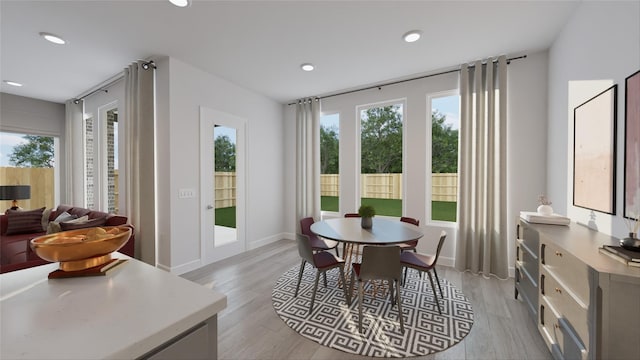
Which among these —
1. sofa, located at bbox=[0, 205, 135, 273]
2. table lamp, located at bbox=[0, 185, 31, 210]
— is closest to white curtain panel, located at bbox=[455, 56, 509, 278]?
sofa, located at bbox=[0, 205, 135, 273]

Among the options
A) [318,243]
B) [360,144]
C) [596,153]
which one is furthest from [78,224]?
[596,153]

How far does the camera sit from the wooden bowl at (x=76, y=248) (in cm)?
85

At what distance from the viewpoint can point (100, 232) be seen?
42.6 inches

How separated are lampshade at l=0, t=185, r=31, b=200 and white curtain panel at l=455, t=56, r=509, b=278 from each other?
6773 mm

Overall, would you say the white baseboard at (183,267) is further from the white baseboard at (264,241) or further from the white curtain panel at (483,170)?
the white curtain panel at (483,170)

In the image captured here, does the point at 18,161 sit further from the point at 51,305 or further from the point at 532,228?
the point at 532,228

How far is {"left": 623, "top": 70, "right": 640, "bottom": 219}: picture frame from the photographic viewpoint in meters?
1.54

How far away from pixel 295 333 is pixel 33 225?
466 centimetres

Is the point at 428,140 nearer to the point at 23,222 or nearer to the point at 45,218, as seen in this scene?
the point at 45,218

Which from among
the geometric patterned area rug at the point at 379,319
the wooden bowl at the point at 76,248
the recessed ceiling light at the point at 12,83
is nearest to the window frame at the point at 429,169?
the geometric patterned area rug at the point at 379,319

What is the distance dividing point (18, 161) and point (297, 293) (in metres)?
5.96

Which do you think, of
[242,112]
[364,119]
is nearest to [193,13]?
[242,112]

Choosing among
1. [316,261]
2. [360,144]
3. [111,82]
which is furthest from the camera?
[360,144]

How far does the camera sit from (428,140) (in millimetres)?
3795
